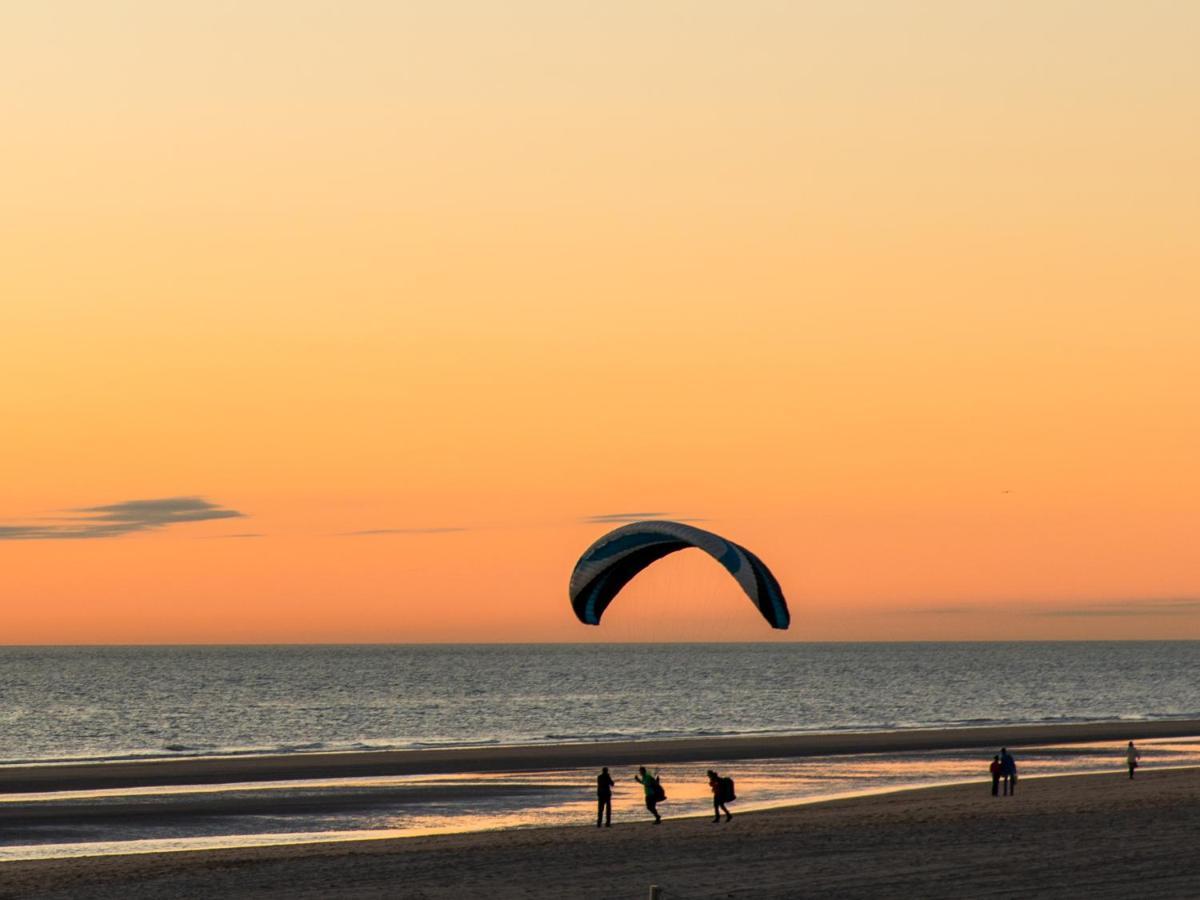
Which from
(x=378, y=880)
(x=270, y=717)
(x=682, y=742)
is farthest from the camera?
(x=270, y=717)

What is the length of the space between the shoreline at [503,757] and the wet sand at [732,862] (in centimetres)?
1849

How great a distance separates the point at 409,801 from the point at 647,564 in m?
11.7

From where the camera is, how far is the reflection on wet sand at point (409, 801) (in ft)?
114

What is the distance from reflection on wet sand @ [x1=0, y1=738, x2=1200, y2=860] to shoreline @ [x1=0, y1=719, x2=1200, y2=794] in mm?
2109

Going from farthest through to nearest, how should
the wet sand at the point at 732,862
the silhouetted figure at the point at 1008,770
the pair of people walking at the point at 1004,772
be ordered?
the silhouetted figure at the point at 1008,770
the pair of people walking at the point at 1004,772
the wet sand at the point at 732,862

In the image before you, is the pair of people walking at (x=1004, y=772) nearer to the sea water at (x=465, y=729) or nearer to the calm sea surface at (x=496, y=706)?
the sea water at (x=465, y=729)

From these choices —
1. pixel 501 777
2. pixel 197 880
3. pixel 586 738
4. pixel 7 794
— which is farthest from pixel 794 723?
pixel 197 880

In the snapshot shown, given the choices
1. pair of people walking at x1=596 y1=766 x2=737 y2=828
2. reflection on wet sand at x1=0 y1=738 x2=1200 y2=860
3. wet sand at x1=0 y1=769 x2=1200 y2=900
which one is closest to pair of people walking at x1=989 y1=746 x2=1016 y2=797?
reflection on wet sand at x1=0 y1=738 x2=1200 y2=860

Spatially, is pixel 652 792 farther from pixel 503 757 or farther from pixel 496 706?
pixel 496 706

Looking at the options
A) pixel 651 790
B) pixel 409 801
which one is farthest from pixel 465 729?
pixel 651 790

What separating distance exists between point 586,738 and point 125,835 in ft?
130

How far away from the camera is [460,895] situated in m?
24.5

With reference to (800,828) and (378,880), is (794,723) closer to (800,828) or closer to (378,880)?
(800,828)

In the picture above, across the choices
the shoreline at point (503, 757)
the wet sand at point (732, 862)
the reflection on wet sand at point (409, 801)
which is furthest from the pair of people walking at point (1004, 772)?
the shoreline at point (503, 757)
